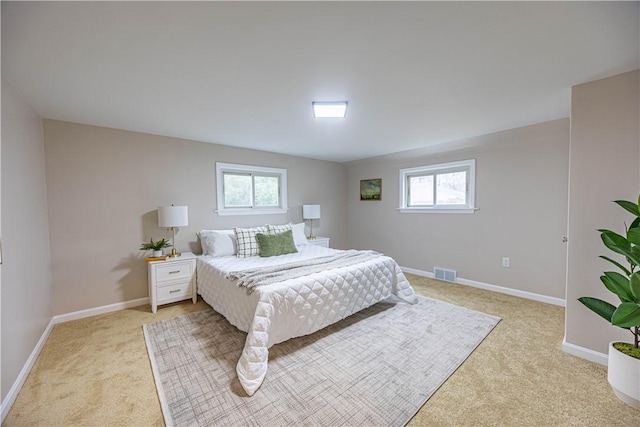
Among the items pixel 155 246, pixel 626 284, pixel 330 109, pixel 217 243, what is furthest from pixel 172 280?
pixel 626 284

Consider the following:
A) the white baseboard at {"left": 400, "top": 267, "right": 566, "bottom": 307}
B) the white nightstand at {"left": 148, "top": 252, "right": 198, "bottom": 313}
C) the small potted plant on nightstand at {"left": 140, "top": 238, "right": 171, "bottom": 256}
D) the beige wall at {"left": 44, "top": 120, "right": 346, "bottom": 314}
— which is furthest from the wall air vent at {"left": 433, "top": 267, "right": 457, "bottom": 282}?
the small potted plant on nightstand at {"left": 140, "top": 238, "right": 171, "bottom": 256}

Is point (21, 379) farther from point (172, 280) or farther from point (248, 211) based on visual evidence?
point (248, 211)

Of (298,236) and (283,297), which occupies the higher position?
(298,236)

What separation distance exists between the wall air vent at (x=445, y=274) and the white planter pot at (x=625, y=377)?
2304 mm

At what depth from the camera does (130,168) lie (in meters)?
3.03

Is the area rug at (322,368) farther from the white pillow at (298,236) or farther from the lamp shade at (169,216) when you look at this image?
the white pillow at (298,236)

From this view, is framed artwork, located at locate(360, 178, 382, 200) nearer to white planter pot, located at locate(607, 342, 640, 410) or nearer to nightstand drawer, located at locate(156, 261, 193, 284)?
nightstand drawer, located at locate(156, 261, 193, 284)

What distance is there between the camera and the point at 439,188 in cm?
408

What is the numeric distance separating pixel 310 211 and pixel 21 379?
3.67 m

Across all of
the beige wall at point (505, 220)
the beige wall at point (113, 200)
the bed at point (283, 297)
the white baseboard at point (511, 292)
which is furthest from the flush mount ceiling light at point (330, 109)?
the white baseboard at point (511, 292)

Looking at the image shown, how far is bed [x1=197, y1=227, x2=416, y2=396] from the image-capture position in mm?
1819

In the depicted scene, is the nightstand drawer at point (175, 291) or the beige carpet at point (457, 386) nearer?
the beige carpet at point (457, 386)

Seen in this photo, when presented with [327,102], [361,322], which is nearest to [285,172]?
[327,102]

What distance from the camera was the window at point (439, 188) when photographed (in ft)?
12.2
